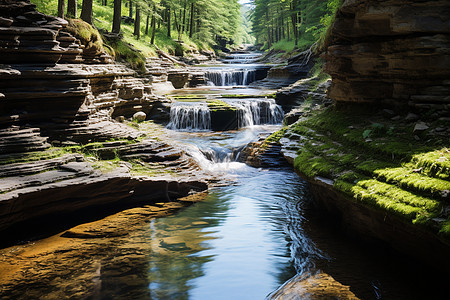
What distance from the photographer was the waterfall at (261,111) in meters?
19.4

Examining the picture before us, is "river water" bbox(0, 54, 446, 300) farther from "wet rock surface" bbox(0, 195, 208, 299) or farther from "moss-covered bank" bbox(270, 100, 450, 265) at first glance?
"moss-covered bank" bbox(270, 100, 450, 265)

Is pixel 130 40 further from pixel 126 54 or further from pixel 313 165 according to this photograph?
pixel 313 165

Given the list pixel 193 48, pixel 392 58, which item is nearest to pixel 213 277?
pixel 392 58

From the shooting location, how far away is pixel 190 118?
1848 centimetres

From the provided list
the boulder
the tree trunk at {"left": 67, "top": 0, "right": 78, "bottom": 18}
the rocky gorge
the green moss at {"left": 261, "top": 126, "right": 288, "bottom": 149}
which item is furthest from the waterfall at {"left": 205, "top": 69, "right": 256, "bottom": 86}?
the rocky gorge

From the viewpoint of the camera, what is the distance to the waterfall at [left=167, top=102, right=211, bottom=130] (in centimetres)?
1838

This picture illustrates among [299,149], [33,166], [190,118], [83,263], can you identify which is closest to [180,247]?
[83,263]

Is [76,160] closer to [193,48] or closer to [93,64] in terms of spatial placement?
[93,64]

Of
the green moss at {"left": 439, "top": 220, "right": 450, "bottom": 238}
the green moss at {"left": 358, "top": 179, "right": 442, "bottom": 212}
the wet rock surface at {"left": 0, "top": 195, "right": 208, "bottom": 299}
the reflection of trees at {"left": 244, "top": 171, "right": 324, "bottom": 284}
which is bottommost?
the wet rock surface at {"left": 0, "top": 195, "right": 208, "bottom": 299}

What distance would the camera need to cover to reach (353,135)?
301 inches

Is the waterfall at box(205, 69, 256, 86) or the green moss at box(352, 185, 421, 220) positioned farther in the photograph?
the waterfall at box(205, 69, 256, 86)

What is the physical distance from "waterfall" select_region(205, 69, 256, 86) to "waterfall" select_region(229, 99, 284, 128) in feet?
38.7

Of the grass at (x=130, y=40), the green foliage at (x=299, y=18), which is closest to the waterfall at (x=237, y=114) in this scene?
the grass at (x=130, y=40)

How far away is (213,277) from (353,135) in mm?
4280
